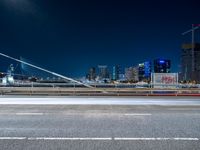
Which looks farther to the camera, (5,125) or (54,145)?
(5,125)

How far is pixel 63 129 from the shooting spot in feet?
31.3

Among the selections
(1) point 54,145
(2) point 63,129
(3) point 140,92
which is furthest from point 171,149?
(3) point 140,92

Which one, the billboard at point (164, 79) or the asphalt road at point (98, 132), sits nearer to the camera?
the asphalt road at point (98, 132)

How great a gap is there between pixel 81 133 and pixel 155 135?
1.87 meters

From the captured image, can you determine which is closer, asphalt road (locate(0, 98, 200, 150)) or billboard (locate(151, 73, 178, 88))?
asphalt road (locate(0, 98, 200, 150))

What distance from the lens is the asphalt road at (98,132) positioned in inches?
294

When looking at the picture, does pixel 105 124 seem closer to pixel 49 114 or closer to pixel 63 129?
pixel 63 129

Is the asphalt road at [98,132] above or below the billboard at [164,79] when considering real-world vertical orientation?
below

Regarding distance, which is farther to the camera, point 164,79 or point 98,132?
point 164,79

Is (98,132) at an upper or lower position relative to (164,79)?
lower

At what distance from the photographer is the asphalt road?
7473mm

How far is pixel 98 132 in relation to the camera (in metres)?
9.05

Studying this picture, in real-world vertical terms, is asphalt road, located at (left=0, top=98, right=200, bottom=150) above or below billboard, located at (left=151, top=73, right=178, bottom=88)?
below

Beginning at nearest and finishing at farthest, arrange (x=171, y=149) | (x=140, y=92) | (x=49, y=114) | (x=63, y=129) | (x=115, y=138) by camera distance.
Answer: (x=171, y=149)
(x=115, y=138)
(x=63, y=129)
(x=49, y=114)
(x=140, y=92)
